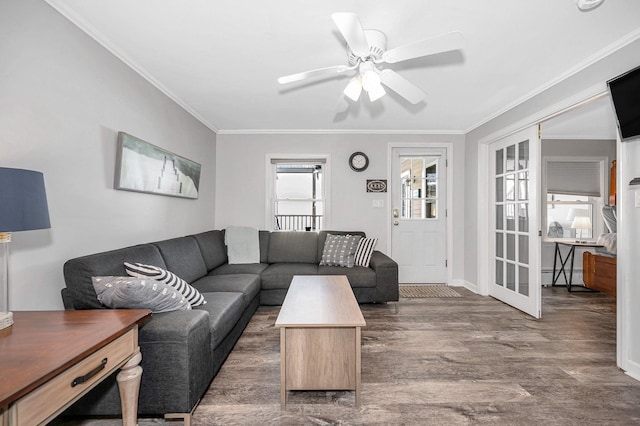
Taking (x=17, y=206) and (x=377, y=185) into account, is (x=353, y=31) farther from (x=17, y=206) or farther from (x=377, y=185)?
(x=377, y=185)

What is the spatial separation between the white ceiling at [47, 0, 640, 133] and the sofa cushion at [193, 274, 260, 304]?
1.96 meters

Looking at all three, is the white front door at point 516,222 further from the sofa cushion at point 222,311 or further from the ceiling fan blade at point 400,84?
the sofa cushion at point 222,311

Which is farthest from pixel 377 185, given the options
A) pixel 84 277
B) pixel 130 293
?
pixel 84 277

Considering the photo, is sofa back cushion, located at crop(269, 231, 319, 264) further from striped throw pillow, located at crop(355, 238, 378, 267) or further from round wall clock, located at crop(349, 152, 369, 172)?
round wall clock, located at crop(349, 152, 369, 172)

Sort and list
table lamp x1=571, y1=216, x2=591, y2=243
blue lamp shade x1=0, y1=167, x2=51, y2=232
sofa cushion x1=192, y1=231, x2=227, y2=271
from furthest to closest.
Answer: table lamp x1=571, y1=216, x2=591, y2=243, sofa cushion x1=192, y1=231, x2=227, y2=271, blue lamp shade x1=0, y1=167, x2=51, y2=232

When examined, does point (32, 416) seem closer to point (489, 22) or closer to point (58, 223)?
point (58, 223)

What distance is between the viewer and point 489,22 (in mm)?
1890

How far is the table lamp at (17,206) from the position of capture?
40.9 inches

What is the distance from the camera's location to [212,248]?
352cm

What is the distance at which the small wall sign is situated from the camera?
436 centimetres

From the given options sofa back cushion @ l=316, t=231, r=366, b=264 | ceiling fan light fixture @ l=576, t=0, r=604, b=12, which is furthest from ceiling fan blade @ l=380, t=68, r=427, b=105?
sofa back cushion @ l=316, t=231, r=366, b=264

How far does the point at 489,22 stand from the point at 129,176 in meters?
2.91

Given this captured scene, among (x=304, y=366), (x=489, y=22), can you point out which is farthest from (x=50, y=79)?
(x=489, y=22)

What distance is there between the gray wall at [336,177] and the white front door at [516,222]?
57cm
